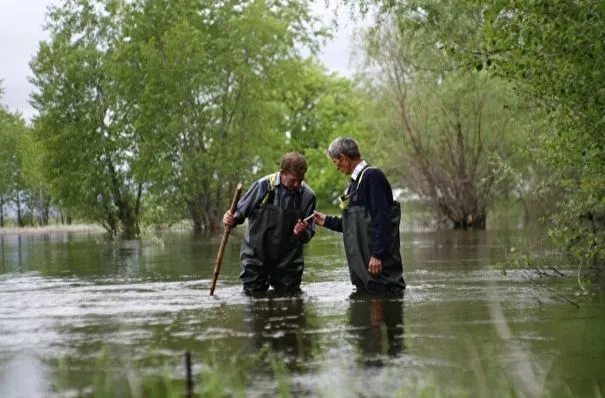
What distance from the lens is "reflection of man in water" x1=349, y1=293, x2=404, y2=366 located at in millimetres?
8555

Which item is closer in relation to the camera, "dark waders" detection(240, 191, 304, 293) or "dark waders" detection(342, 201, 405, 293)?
"dark waders" detection(342, 201, 405, 293)

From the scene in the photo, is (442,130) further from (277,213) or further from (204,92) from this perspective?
(277,213)

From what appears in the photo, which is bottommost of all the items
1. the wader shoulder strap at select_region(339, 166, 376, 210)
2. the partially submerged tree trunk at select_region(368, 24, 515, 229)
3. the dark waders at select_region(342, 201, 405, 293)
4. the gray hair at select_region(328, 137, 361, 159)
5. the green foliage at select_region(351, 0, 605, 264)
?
the dark waders at select_region(342, 201, 405, 293)

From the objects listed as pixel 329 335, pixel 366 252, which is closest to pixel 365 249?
pixel 366 252

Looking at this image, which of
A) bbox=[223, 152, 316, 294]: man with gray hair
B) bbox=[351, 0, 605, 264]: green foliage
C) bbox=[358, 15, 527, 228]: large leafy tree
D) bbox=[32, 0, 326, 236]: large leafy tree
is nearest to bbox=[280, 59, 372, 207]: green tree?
Result: bbox=[32, 0, 326, 236]: large leafy tree

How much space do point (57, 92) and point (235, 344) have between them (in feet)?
160

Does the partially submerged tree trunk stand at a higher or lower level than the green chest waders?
higher

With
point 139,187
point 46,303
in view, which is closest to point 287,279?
point 46,303

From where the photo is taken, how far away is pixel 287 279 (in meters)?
13.6

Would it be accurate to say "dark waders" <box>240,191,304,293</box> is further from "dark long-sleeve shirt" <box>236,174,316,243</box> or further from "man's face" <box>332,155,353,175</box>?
"man's face" <box>332,155,353,175</box>

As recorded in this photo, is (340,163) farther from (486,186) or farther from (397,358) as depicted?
(486,186)

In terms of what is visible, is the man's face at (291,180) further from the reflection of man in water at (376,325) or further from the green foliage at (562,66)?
the green foliage at (562,66)

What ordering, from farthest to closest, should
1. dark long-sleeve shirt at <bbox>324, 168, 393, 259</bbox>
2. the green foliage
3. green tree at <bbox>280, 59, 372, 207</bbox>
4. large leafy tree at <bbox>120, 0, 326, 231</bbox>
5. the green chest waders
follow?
green tree at <bbox>280, 59, 372, 207</bbox> → large leafy tree at <bbox>120, 0, 326, 231</bbox> → the green chest waders → dark long-sleeve shirt at <bbox>324, 168, 393, 259</bbox> → the green foliage

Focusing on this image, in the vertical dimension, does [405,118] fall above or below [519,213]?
above
